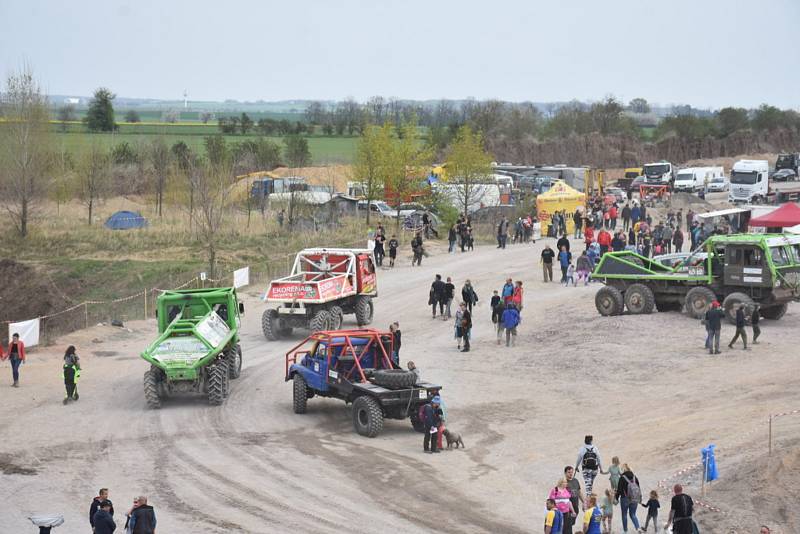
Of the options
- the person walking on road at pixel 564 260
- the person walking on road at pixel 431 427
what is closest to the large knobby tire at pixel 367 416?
the person walking on road at pixel 431 427

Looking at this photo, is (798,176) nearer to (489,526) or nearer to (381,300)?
(381,300)

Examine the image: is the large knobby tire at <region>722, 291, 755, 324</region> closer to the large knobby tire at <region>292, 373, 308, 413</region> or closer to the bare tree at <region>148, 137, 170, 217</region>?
the large knobby tire at <region>292, 373, 308, 413</region>

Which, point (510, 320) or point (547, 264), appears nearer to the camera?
point (510, 320)

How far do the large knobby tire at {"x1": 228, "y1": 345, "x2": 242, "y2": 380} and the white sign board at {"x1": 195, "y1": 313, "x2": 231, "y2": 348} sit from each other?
0.74 metres

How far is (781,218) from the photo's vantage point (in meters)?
41.2

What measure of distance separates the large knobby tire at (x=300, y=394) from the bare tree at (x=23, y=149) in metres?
38.1

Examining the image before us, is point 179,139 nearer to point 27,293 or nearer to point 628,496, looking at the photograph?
point 27,293

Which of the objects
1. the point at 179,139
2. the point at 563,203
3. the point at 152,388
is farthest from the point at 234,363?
the point at 179,139

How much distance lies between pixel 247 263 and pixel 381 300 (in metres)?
12.9

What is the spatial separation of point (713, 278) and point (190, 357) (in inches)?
545

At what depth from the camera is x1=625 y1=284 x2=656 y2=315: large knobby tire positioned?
1139 inches

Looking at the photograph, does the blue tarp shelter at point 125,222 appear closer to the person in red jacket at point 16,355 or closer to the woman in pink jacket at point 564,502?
the person in red jacket at point 16,355

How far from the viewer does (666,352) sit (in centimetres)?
2531

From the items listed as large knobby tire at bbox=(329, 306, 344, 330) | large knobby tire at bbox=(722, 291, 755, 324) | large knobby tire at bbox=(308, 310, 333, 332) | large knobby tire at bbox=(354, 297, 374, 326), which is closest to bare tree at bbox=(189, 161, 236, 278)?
large knobby tire at bbox=(354, 297, 374, 326)
